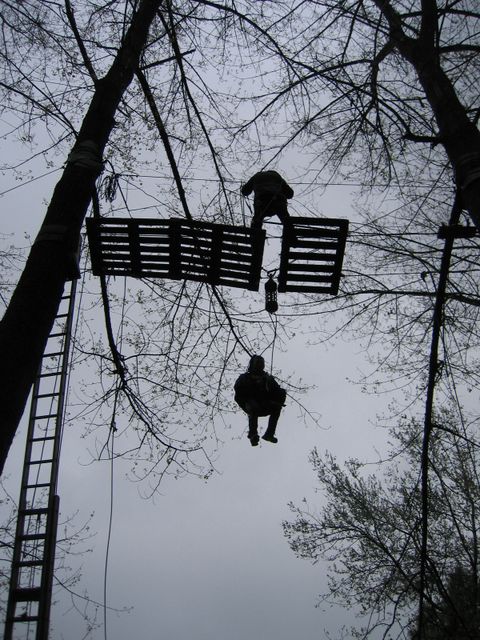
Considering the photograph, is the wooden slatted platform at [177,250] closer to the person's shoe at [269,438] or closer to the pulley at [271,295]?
the pulley at [271,295]

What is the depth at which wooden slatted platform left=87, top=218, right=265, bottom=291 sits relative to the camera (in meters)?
5.21

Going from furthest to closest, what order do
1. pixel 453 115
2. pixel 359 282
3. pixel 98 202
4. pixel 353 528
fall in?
1. pixel 353 528
2. pixel 359 282
3. pixel 98 202
4. pixel 453 115

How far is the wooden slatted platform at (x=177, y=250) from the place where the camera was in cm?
521

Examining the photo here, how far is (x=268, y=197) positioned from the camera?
6012 mm

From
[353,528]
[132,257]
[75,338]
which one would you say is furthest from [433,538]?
[132,257]

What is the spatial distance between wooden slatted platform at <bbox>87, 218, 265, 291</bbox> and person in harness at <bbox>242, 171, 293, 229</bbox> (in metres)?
0.55

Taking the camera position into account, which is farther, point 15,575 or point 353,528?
point 353,528

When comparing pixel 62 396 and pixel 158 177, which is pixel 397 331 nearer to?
pixel 158 177

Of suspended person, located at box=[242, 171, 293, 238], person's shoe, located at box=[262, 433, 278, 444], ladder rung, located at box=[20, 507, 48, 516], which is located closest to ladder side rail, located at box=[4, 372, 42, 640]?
ladder rung, located at box=[20, 507, 48, 516]

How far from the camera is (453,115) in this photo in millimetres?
5285

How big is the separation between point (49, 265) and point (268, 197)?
2581 mm

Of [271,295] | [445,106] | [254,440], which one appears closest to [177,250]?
[271,295]

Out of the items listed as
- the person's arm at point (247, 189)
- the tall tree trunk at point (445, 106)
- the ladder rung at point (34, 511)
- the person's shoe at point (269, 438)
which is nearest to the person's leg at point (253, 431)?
the person's shoe at point (269, 438)

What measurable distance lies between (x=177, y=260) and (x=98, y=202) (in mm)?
1000
